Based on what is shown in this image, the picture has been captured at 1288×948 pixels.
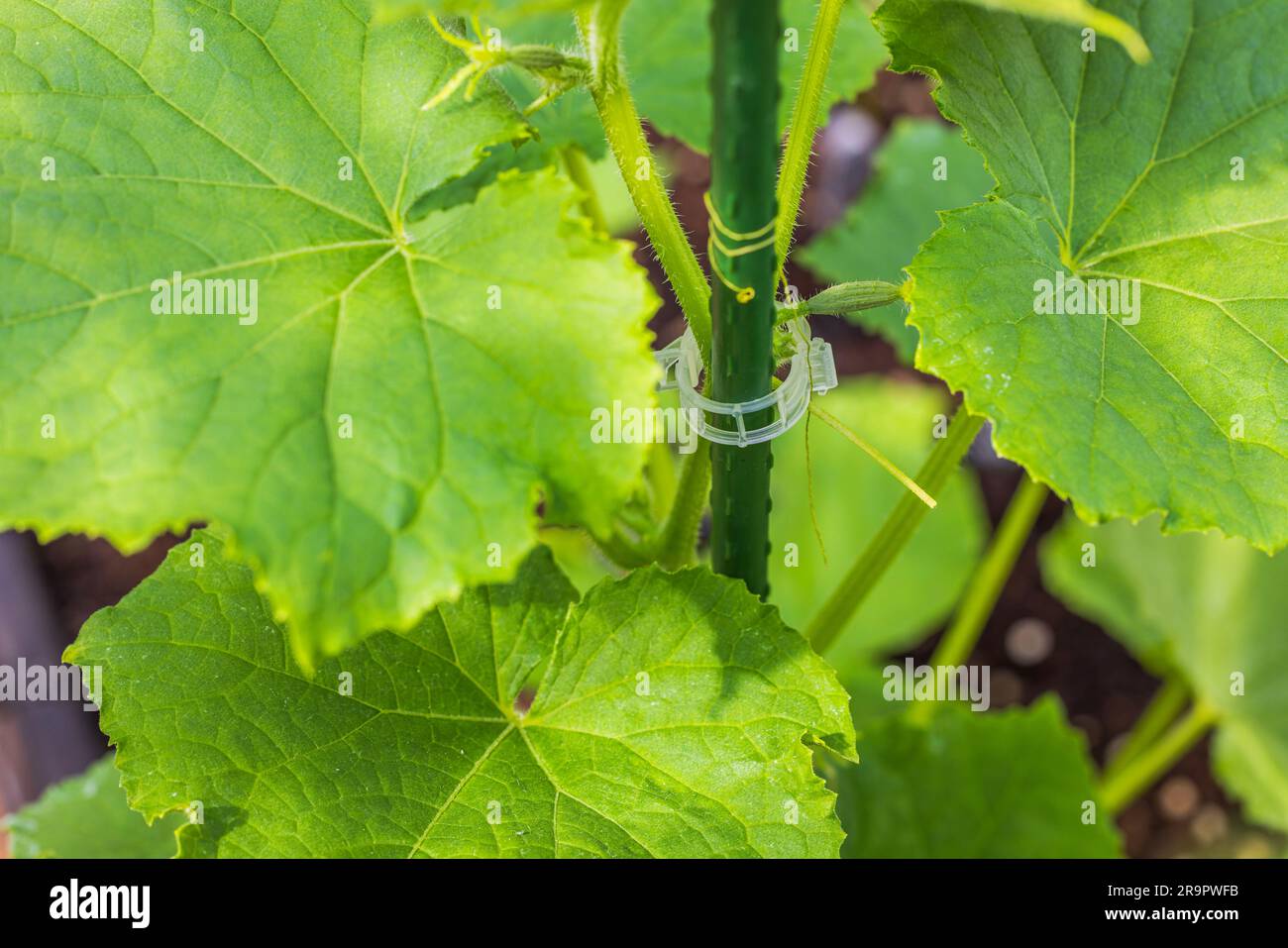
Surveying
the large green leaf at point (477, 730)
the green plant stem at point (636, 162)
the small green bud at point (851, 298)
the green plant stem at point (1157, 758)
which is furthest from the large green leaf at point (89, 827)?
the green plant stem at point (1157, 758)

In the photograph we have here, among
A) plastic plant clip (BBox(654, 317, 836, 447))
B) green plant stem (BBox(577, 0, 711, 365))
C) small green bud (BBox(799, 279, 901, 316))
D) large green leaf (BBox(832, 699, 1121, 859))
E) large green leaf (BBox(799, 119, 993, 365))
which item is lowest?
large green leaf (BBox(832, 699, 1121, 859))

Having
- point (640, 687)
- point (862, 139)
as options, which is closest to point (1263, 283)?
point (640, 687)

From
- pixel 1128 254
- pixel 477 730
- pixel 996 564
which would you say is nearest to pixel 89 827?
pixel 477 730

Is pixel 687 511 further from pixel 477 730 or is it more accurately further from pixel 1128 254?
pixel 1128 254

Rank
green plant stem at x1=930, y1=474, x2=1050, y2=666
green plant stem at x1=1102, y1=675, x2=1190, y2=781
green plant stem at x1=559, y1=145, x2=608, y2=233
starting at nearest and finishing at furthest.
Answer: green plant stem at x1=559, y1=145, x2=608, y2=233 < green plant stem at x1=930, y1=474, x2=1050, y2=666 < green plant stem at x1=1102, y1=675, x2=1190, y2=781

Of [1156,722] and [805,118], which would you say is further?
[1156,722]

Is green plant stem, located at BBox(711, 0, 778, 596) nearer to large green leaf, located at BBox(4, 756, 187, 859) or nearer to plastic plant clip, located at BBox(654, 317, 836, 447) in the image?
plastic plant clip, located at BBox(654, 317, 836, 447)

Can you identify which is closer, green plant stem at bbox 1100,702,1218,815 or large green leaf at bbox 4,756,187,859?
large green leaf at bbox 4,756,187,859

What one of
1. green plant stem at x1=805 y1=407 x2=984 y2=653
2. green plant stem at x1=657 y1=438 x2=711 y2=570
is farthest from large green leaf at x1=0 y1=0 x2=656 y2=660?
green plant stem at x1=805 y1=407 x2=984 y2=653
